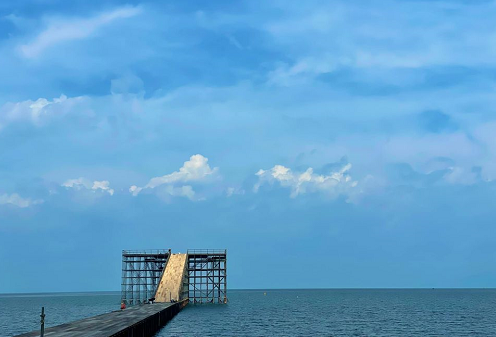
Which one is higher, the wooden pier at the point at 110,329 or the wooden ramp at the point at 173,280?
the wooden ramp at the point at 173,280

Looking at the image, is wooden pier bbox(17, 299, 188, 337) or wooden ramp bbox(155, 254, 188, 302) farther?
wooden ramp bbox(155, 254, 188, 302)

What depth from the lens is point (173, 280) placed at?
97.0 m

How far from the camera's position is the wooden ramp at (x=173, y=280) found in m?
93.2

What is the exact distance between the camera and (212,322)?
74.9 meters

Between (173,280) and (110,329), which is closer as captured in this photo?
(110,329)

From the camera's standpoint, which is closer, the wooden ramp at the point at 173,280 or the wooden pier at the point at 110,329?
the wooden pier at the point at 110,329

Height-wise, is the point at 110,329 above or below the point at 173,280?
below

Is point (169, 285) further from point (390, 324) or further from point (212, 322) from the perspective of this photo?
point (390, 324)

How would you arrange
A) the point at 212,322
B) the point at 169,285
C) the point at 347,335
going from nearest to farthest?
the point at 347,335 < the point at 212,322 < the point at 169,285

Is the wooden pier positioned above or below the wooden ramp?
below

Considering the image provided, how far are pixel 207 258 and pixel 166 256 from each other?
7.61m

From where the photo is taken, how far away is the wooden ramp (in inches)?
3671

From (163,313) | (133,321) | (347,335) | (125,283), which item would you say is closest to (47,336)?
(133,321)

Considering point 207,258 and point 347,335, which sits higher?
point 207,258
